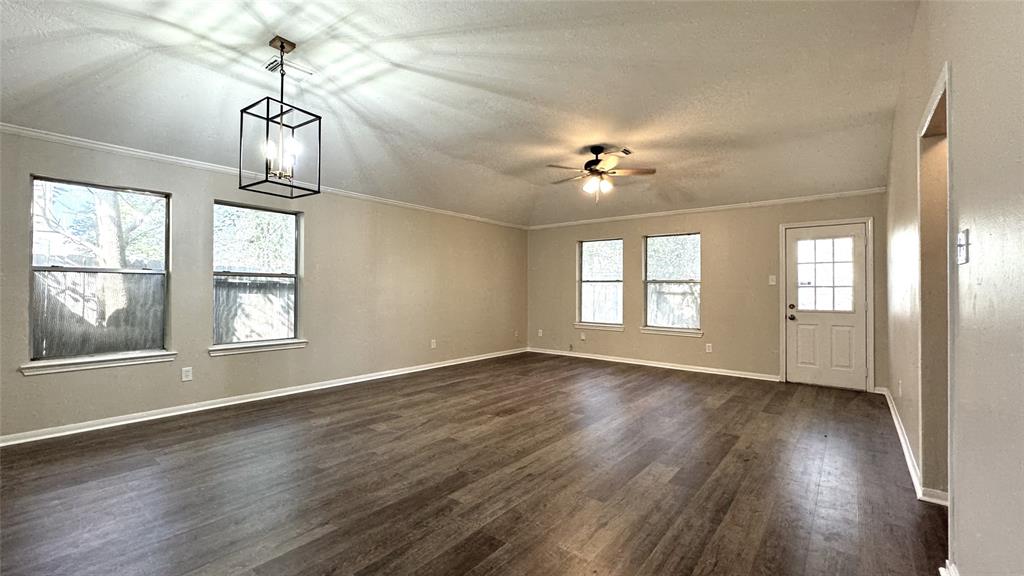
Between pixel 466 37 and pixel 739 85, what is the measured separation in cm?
216

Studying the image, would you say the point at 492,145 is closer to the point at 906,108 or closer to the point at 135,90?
A: the point at 135,90

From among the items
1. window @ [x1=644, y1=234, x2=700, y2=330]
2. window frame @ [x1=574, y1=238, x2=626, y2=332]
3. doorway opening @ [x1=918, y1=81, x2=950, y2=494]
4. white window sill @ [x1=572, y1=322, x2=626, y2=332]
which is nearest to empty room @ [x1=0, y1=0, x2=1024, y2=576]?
doorway opening @ [x1=918, y1=81, x2=950, y2=494]

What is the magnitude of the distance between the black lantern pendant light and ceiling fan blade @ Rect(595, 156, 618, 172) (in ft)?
9.20

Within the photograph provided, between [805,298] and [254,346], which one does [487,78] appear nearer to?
[254,346]

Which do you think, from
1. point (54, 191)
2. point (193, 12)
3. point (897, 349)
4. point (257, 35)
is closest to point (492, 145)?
point (257, 35)

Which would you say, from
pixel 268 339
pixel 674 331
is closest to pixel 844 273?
pixel 674 331

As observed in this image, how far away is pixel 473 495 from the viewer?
2.46m

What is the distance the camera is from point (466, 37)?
110 inches

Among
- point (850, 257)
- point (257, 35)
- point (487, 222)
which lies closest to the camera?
point (257, 35)

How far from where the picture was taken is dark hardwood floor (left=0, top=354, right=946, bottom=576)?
1.88m

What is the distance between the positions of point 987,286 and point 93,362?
5.54m

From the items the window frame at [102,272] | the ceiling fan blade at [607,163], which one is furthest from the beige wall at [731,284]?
the window frame at [102,272]

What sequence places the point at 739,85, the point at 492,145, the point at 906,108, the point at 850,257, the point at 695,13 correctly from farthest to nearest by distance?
the point at 850,257 < the point at 492,145 < the point at 739,85 < the point at 906,108 < the point at 695,13

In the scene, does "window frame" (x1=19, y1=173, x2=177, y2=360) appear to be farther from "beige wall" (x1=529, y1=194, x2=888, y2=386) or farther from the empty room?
"beige wall" (x1=529, y1=194, x2=888, y2=386)
